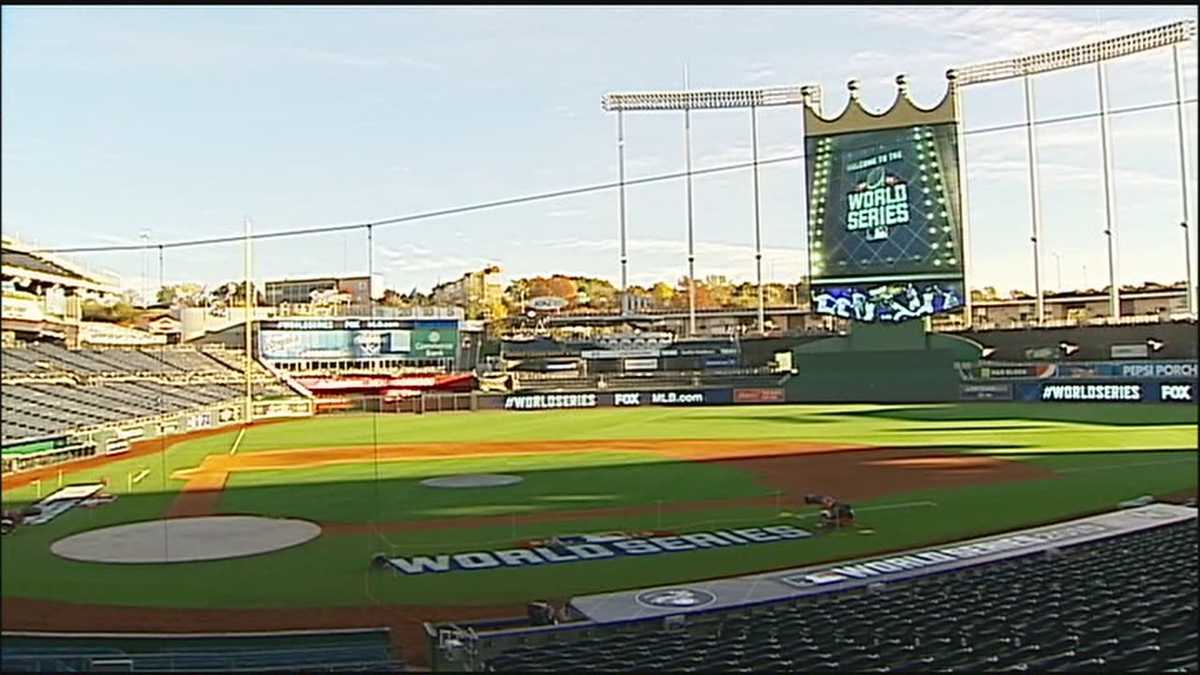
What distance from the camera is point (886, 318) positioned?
34062 mm

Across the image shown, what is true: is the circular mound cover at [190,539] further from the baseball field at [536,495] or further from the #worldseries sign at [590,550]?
the #worldseries sign at [590,550]

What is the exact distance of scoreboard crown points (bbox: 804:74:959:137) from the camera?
106 ft

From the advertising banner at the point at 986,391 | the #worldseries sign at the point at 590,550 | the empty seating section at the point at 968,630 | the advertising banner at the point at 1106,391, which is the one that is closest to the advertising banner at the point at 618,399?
the advertising banner at the point at 986,391

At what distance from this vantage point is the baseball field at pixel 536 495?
9469 millimetres

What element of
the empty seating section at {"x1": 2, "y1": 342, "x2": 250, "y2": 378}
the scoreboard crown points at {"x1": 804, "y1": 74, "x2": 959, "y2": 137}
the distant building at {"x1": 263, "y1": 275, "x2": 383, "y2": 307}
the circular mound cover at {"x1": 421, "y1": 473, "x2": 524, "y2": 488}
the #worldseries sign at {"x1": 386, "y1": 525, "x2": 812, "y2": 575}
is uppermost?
the scoreboard crown points at {"x1": 804, "y1": 74, "x2": 959, "y2": 137}

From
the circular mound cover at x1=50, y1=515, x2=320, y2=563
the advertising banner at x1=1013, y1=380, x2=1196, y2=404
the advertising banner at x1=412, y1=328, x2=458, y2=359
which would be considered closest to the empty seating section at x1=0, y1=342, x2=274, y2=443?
the circular mound cover at x1=50, y1=515, x2=320, y2=563

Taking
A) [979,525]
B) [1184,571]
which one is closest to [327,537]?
[979,525]

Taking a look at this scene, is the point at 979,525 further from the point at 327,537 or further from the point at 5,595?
the point at 5,595

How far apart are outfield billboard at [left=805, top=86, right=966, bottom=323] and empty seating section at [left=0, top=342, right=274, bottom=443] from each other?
2262cm

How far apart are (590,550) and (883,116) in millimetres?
24987

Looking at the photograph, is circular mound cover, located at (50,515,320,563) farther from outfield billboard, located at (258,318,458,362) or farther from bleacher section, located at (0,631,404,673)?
outfield billboard, located at (258,318,458,362)

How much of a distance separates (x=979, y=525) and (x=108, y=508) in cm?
1055

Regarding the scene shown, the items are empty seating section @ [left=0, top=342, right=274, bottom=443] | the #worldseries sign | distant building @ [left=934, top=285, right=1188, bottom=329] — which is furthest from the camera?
distant building @ [left=934, top=285, right=1188, bottom=329]

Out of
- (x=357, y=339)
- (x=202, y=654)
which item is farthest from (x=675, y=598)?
(x=357, y=339)
